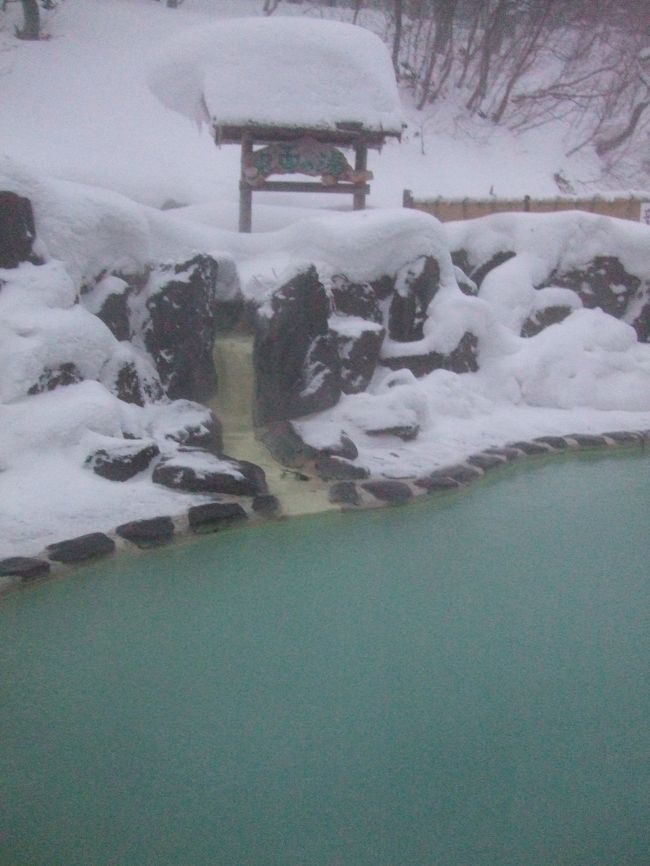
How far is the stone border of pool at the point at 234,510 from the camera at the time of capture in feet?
13.3

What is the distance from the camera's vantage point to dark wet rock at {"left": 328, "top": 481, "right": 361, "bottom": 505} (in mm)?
5164

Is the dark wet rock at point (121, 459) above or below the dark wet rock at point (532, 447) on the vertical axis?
above

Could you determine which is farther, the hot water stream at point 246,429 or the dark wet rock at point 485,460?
the dark wet rock at point 485,460

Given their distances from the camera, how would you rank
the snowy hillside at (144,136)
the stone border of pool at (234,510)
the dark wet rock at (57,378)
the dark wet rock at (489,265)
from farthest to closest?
the snowy hillside at (144,136), the dark wet rock at (489,265), the dark wet rock at (57,378), the stone border of pool at (234,510)

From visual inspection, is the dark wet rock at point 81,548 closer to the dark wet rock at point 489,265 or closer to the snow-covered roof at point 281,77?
the snow-covered roof at point 281,77

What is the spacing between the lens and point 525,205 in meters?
9.39

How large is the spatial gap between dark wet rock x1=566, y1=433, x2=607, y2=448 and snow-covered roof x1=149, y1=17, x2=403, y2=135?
3576 millimetres

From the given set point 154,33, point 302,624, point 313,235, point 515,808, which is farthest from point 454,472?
point 154,33

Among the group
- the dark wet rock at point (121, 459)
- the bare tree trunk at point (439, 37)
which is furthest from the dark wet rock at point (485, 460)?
the bare tree trunk at point (439, 37)

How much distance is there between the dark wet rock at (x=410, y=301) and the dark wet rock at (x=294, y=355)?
0.95 meters

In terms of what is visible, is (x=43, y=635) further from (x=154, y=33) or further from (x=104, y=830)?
(x=154, y=33)

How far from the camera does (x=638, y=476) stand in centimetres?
608

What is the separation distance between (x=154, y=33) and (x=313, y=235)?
13.2 metres

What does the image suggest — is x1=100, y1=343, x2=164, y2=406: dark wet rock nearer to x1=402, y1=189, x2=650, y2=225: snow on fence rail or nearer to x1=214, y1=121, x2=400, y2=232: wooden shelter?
x1=214, y1=121, x2=400, y2=232: wooden shelter
